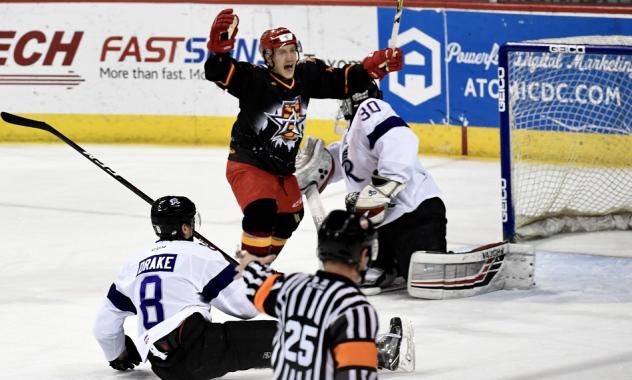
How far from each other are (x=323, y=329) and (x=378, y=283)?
2999 mm

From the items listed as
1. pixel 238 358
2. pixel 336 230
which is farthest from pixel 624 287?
pixel 336 230

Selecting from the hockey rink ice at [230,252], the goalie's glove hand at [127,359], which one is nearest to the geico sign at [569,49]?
the hockey rink ice at [230,252]

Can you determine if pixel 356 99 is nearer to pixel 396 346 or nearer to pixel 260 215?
pixel 260 215

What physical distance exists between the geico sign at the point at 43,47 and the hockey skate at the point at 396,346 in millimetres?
6141

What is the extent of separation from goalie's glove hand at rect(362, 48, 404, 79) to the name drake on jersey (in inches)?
65.8

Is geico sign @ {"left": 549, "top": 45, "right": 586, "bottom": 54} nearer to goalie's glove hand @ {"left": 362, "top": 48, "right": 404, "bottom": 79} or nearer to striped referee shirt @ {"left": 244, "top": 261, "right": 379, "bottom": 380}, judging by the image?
goalie's glove hand @ {"left": 362, "top": 48, "right": 404, "bottom": 79}

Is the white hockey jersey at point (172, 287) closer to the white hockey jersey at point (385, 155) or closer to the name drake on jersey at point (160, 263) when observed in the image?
the name drake on jersey at point (160, 263)

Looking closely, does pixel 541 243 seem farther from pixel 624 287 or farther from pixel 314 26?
pixel 314 26

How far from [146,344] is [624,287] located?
2.47 metres

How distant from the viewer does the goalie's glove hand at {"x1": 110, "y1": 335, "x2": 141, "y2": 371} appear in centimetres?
468

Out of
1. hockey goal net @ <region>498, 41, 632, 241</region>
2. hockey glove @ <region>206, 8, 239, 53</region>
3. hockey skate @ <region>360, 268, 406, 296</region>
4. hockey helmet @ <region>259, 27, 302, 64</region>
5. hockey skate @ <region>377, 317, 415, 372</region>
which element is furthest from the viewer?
hockey goal net @ <region>498, 41, 632, 241</region>

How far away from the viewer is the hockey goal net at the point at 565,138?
21.9 feet

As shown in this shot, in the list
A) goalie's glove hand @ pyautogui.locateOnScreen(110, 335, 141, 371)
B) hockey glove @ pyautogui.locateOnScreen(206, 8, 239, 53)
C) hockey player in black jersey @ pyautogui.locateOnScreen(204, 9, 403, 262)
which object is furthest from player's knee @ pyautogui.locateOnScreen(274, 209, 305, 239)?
goalie's glove hand @ pyautogui.locateOnScreen(110, 335, 141, 371)

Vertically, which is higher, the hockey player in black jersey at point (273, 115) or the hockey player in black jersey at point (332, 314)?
the hockey player in black jersey at point (273, 115)
